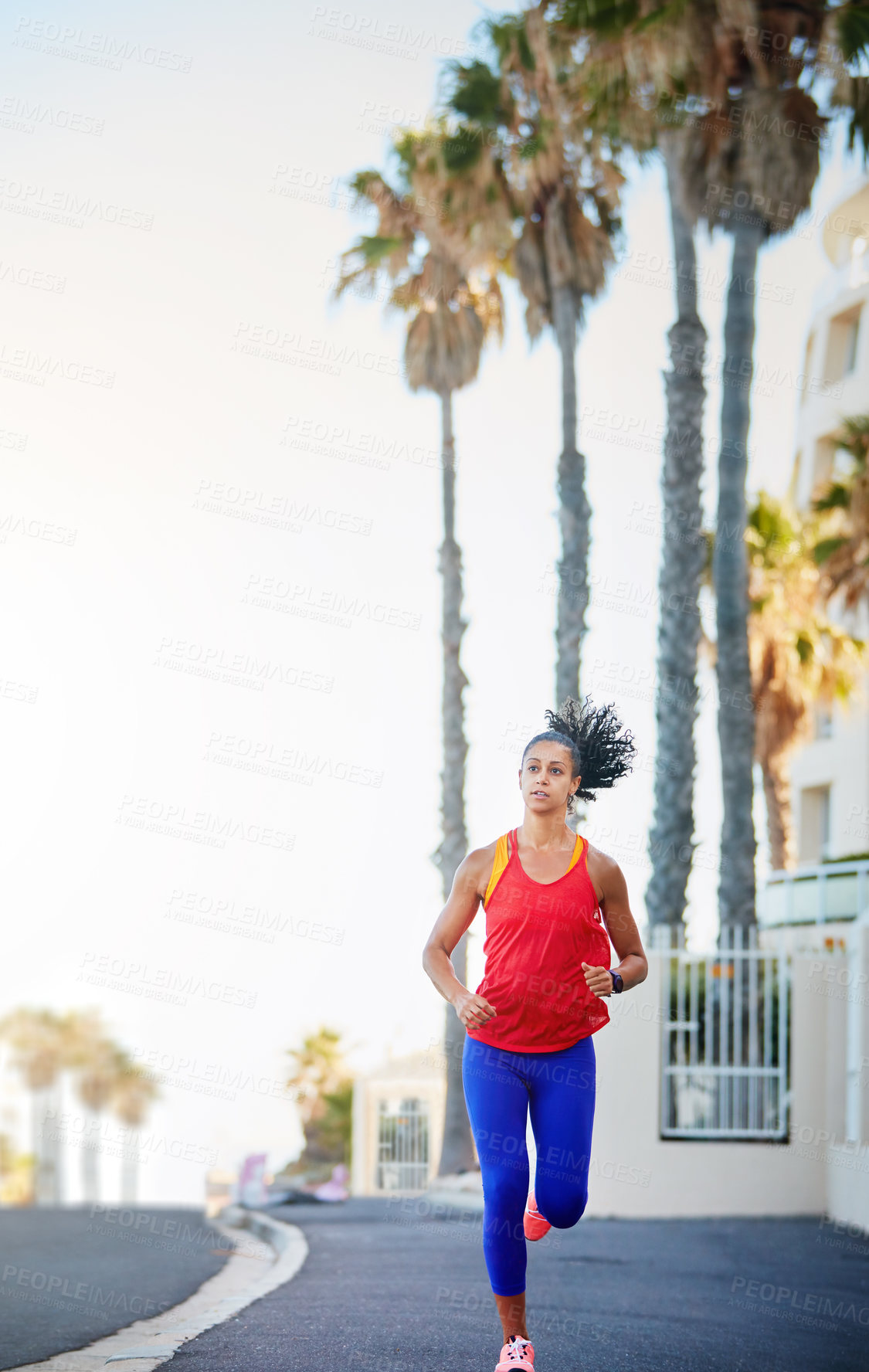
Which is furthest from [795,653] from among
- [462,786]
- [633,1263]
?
[633,1263]

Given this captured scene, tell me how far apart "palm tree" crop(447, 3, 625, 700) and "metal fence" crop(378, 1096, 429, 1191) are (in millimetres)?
10435

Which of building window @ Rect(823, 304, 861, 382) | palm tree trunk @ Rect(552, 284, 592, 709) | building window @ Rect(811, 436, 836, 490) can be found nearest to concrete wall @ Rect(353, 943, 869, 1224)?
palm tree trunk @ Rect(552, 284, 592, 709)

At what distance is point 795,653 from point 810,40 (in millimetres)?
12386

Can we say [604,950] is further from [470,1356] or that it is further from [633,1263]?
[633,1263]

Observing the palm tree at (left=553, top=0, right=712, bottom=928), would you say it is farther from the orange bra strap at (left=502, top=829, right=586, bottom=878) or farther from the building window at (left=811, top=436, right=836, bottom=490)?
the building window at (left=811, top=436, right=836, bottom=490)

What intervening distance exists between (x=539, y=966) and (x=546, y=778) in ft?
1.98

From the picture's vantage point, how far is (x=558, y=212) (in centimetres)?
2095

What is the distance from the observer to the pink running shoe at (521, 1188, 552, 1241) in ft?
16.2

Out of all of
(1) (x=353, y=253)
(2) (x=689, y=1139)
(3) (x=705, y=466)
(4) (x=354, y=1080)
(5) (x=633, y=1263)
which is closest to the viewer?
(5) (x=633, y=1263)

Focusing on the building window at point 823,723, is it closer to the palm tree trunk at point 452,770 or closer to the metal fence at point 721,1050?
the palm tree trunk at point 452,770

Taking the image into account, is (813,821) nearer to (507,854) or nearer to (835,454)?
(835,454)

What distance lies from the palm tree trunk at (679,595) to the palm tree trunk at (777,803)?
39.4 ft

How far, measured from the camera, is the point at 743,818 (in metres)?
16.6

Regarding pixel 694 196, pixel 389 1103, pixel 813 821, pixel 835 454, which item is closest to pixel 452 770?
pixel 694 196
